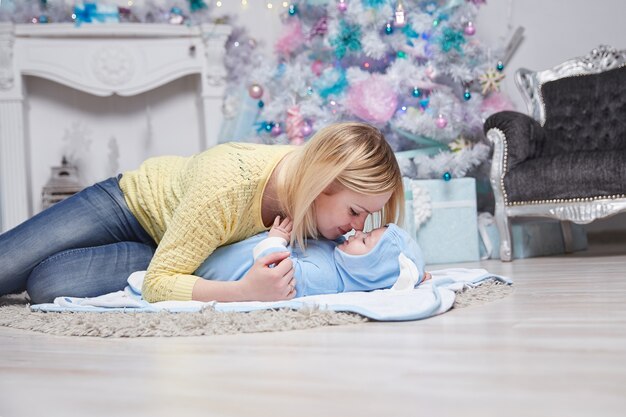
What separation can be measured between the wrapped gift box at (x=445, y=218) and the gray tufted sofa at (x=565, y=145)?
0.60 feet

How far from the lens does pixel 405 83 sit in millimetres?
3688

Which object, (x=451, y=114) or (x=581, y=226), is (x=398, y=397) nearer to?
(x=451, y=114)

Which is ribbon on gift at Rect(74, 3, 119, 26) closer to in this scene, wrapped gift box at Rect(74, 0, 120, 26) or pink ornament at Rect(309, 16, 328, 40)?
wrapped gift box at Rect(74, 0, 120, 26)

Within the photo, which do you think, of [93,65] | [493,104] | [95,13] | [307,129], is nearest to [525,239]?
[493,104]

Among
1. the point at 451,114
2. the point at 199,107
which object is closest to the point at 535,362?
the point at 451,114

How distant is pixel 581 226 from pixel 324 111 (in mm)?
1483

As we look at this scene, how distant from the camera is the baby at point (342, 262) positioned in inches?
74.7

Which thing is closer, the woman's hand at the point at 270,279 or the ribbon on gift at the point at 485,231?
the woman's hand at the point at 270,279

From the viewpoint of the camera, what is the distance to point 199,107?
464cm

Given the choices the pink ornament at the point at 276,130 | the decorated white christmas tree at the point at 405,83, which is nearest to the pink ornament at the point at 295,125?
the decorated white christmas tree at the point at 405,83

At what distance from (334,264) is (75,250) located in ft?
→ 2.34

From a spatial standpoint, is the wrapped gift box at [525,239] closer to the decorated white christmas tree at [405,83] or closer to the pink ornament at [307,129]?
the decorated white christmas tree at [405,83]

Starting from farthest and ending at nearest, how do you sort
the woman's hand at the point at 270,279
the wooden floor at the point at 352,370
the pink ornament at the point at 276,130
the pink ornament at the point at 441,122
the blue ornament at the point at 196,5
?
the blue ornament at the point at 196,5, the pink ornament at the point at 276,130, the pink ornament at the point at 441,122, the woman's hand at the point at 270,279, the wooden floor at the point at 352,370

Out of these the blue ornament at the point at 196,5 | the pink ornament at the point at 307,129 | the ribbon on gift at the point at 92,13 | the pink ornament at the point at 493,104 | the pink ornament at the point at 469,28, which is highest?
the blue ornament at the point at 196,5
